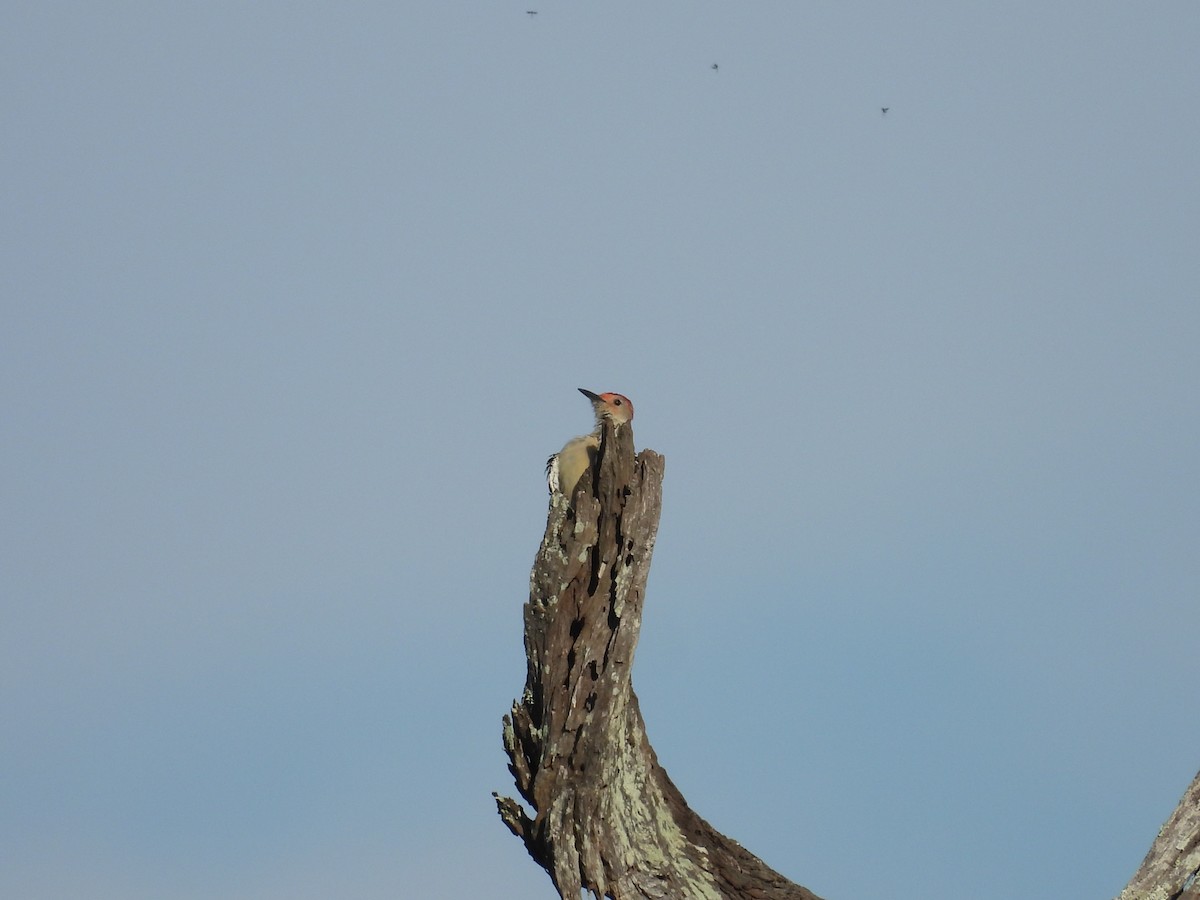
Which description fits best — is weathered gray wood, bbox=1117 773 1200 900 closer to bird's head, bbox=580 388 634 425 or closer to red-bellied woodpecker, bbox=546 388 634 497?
red-bellied woodpecker, bbox=546 388 634 497

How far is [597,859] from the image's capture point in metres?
7.60

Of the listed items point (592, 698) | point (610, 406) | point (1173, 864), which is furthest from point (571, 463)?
point (1173, 864)

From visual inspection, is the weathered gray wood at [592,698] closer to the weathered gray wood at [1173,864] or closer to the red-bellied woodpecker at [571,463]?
the red-bellied woodpecker at [571,463]

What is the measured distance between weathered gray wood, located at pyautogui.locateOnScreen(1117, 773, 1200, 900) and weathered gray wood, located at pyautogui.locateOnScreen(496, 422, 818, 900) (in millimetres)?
2596

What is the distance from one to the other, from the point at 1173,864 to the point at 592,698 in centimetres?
384

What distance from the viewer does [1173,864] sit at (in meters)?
8.00

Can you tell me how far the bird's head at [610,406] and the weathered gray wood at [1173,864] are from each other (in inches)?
194

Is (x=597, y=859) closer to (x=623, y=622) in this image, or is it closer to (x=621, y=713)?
(x=621, y=713)

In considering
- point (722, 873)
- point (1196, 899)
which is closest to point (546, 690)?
point (722, 873)

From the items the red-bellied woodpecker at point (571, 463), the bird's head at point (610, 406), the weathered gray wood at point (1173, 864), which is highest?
the bird's head at point (610, 406)

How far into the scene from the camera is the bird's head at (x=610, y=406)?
10.5m

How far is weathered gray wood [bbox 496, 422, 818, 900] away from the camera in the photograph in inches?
295

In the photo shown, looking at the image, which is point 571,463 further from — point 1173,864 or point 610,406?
point 1173,864

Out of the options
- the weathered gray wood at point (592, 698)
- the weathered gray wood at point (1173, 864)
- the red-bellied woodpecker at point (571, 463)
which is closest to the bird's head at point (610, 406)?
the red-bellied woodpecker at point (571, 463)
